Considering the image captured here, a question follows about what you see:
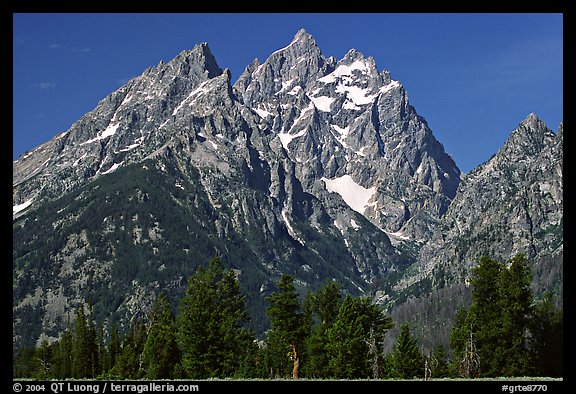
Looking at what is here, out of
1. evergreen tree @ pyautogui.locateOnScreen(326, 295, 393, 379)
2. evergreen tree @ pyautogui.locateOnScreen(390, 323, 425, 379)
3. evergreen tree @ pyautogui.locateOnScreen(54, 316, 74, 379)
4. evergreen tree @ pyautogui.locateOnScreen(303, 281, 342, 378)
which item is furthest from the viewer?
evergreen tree @ pyautogui.locateOnScreen(54, 316, 74, 379)

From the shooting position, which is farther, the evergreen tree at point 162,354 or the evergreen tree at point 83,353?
the evergreen tree at point 83,353

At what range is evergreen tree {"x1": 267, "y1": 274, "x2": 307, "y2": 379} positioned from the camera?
90.4 meters

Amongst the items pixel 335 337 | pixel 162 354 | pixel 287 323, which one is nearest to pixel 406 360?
pixel 287 323

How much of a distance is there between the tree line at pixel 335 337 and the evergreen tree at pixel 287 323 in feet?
0.40

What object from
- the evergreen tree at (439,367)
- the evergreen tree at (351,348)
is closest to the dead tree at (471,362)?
the evergreen tree at (351,348)

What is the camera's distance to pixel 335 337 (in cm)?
8256

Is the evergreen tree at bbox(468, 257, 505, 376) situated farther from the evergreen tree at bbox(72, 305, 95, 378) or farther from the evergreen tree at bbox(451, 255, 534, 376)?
the evergreen tree at bbox(72, 305, 95, 378)

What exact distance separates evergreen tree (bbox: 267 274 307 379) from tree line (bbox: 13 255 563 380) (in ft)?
0.40

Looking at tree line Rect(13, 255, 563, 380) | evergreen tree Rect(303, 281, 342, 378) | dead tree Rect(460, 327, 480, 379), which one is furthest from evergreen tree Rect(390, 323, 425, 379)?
dead tree Rect(460, 327, 480, 379)

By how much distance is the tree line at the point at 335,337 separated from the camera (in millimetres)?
77188

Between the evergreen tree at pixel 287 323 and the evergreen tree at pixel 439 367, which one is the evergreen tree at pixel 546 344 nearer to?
the evergreen tree at pixel 287 323
